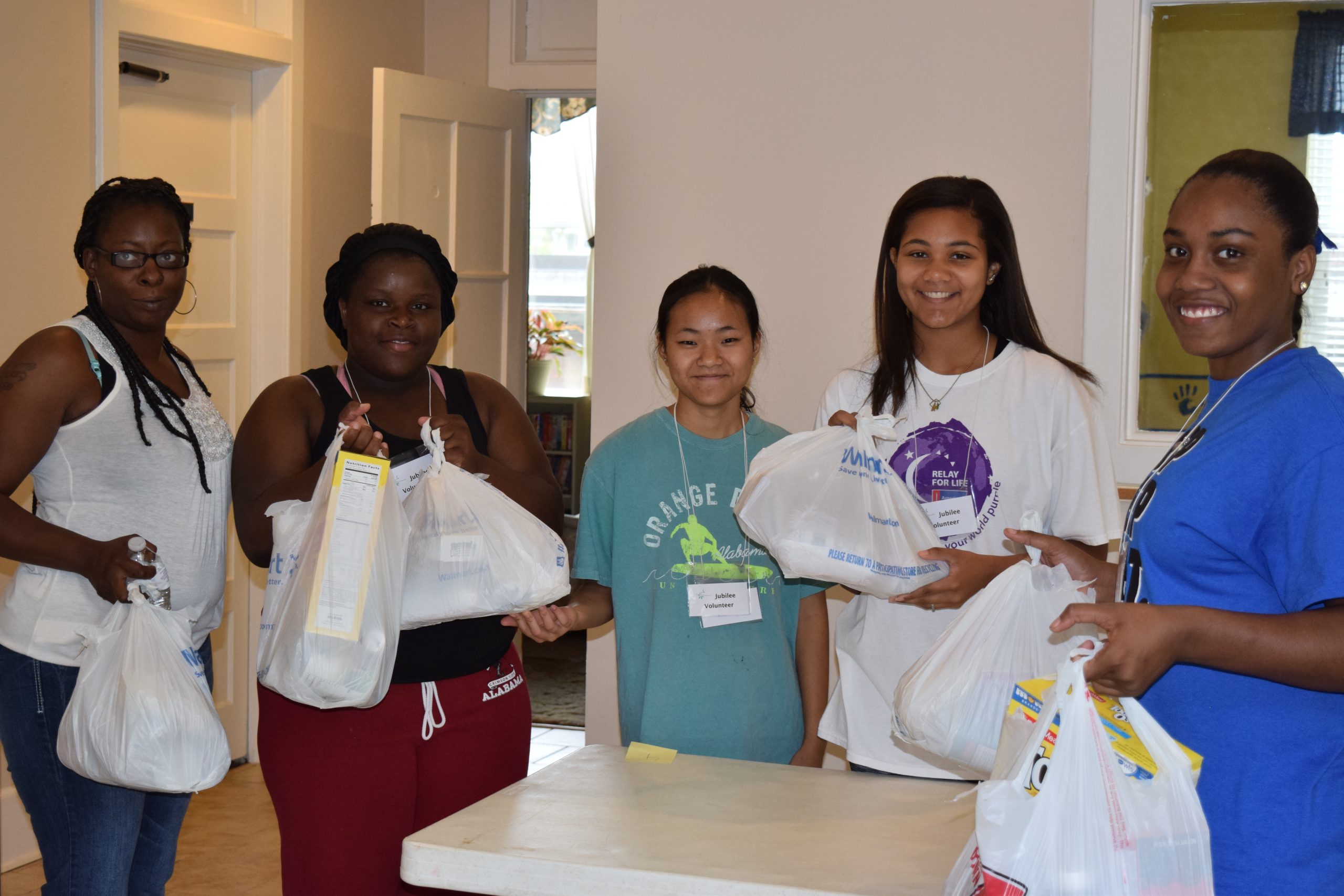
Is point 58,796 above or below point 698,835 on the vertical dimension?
below

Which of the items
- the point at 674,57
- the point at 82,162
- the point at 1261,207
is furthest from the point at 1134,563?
the point at 82,162

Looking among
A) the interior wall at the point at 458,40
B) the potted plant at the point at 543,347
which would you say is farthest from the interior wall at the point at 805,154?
the potted plant at the point at 543,347

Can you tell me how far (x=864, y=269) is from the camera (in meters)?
2.97

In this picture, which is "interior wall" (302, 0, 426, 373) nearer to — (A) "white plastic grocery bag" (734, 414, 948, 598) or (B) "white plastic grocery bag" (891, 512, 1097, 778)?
(A) "white plastic grocery bag" (734, 414, 948, 598)

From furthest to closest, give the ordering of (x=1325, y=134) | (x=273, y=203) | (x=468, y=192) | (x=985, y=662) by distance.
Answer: (x=468, y=192) → (x=273, y=203) → (x=1325, y=134) → (x=985, y=662)

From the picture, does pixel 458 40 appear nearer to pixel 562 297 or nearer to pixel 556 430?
pixel 556 430

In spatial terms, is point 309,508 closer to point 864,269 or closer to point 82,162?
point 864,269

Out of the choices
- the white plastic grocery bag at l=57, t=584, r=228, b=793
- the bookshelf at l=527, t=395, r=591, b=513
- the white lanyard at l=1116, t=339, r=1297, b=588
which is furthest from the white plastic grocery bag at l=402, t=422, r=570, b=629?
the bookshelf at l=527, t=395, r=591, b=513

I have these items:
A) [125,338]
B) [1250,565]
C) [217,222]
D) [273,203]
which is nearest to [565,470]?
[273,203]

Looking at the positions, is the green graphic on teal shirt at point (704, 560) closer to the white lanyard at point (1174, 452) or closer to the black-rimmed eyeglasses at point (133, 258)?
the white lanyard at point (1174, 452)

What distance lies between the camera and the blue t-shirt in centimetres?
119

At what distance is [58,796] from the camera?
1.91 meters

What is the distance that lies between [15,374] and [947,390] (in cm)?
149

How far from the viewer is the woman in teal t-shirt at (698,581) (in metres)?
1.88
